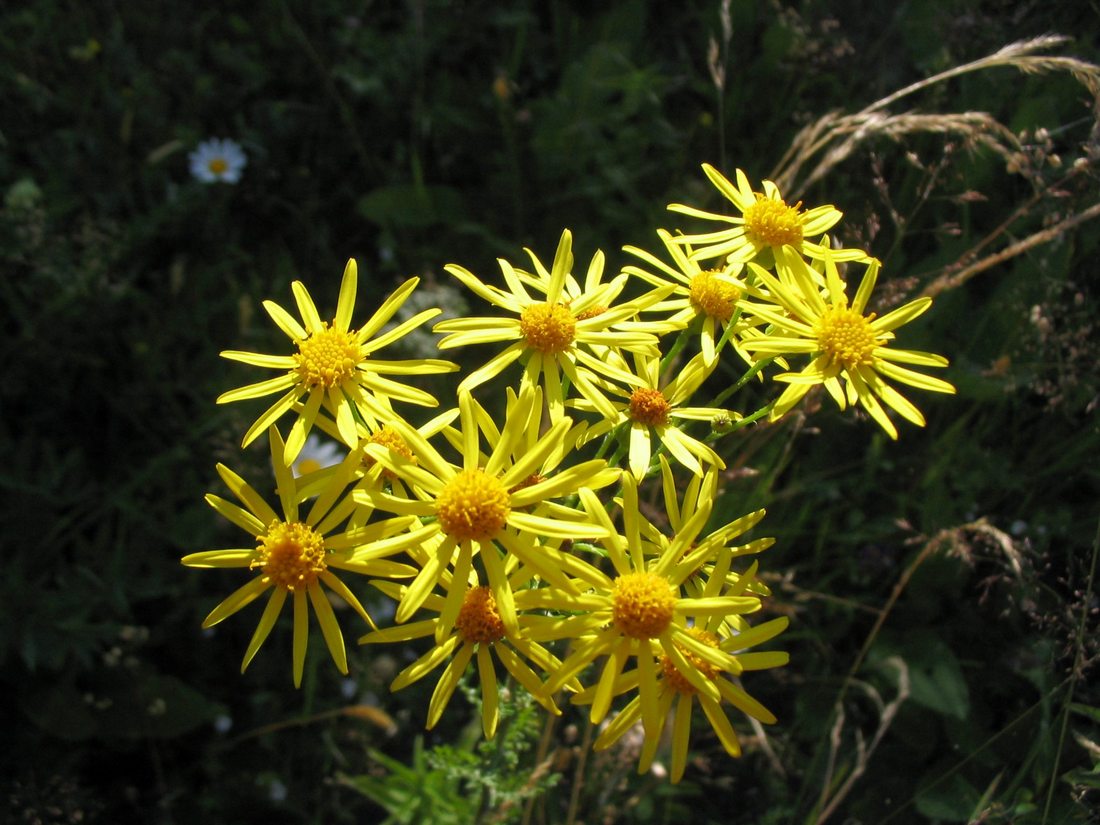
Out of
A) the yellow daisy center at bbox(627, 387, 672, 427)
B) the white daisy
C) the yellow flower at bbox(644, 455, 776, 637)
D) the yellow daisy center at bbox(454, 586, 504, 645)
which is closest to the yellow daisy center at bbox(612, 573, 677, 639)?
the yellow flower at bbox(644, 455, 776, 637)

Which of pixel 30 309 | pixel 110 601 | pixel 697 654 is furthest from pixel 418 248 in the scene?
pixel 697 654

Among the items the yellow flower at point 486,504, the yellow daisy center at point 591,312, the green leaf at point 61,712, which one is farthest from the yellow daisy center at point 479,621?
the green leaf at point 61,712

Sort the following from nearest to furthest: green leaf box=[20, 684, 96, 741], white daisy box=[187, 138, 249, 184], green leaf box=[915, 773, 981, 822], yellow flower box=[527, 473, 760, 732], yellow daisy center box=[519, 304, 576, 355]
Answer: yellow flower box=[527, 473, 760, 732]
yellow daisy center box=[519, 304, 576, 355]
green leaf box=[915, 773, 981, 822]
green leaf box=[20, 684, 96, 741]
white daisy box=[187, 138, 249, 184]

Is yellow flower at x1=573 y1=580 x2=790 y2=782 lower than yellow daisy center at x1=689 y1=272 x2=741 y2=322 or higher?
lower

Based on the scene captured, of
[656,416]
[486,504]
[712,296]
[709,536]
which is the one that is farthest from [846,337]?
[486,504]

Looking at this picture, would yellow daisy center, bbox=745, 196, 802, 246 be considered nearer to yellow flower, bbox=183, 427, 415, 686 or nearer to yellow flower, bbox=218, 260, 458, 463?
yellow flower, bbox=218, 260, 458, 463

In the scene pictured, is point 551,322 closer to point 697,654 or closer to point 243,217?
point 697,654

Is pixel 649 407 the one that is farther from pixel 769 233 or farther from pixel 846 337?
pixel 769 233
